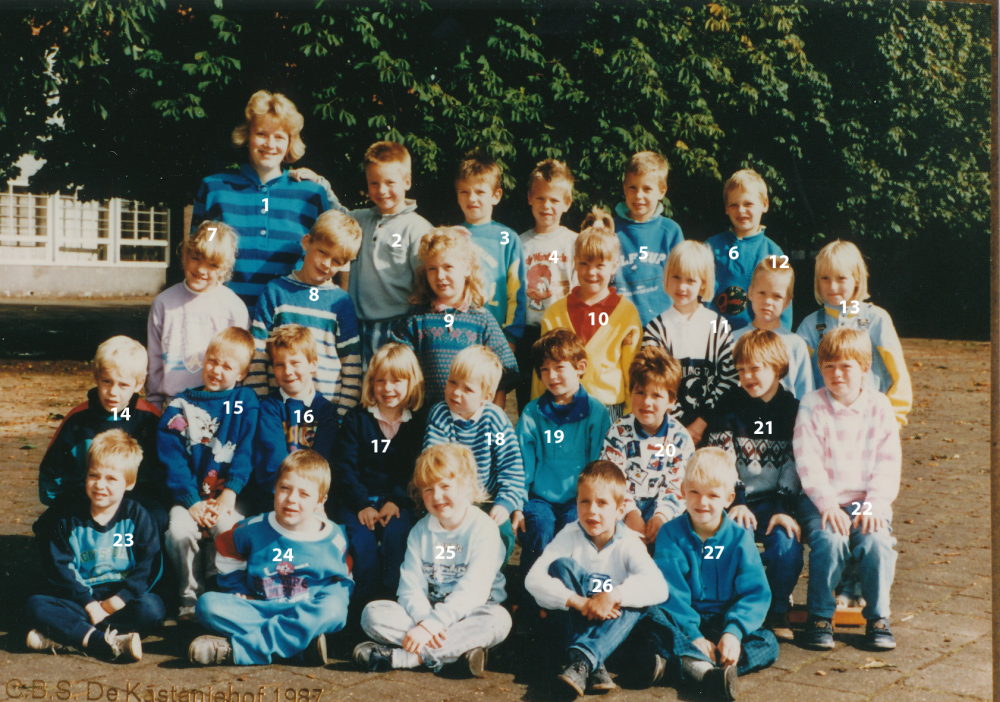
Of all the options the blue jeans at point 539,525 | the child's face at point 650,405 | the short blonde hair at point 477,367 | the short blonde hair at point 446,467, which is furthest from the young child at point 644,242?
the short blonde hair at point 446,467

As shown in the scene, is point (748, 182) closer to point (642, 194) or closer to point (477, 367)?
point (642, 194)

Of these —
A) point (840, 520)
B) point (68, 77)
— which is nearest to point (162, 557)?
point (68, 77)

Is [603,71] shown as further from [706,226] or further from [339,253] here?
[339,253]

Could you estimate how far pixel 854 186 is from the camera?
4.20 meters

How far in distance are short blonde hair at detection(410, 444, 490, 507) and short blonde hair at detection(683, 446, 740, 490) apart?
2.90 ft

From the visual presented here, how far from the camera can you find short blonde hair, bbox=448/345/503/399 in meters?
4.08

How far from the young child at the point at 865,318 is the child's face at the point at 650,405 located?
72 centimetres

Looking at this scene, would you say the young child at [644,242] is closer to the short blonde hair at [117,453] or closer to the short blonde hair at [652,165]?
the short blonde hair at [652,165]

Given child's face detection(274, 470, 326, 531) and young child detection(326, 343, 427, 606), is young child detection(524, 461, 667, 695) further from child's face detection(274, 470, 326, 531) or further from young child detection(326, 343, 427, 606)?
child's face detection(274, 470, 326, 531)

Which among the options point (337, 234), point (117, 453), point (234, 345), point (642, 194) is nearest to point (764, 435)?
point (642, 194)

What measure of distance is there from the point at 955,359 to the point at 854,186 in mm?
865

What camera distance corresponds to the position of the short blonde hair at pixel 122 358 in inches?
162

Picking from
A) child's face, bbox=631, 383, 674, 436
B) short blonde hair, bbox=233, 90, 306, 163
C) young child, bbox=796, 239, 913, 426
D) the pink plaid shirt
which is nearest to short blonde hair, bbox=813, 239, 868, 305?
young child, bbox=796, 239, 913, 426

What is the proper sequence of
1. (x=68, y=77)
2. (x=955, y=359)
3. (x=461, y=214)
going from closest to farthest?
(x=955, y=359) < (x=68, y=77) < (x=461, y=214)
